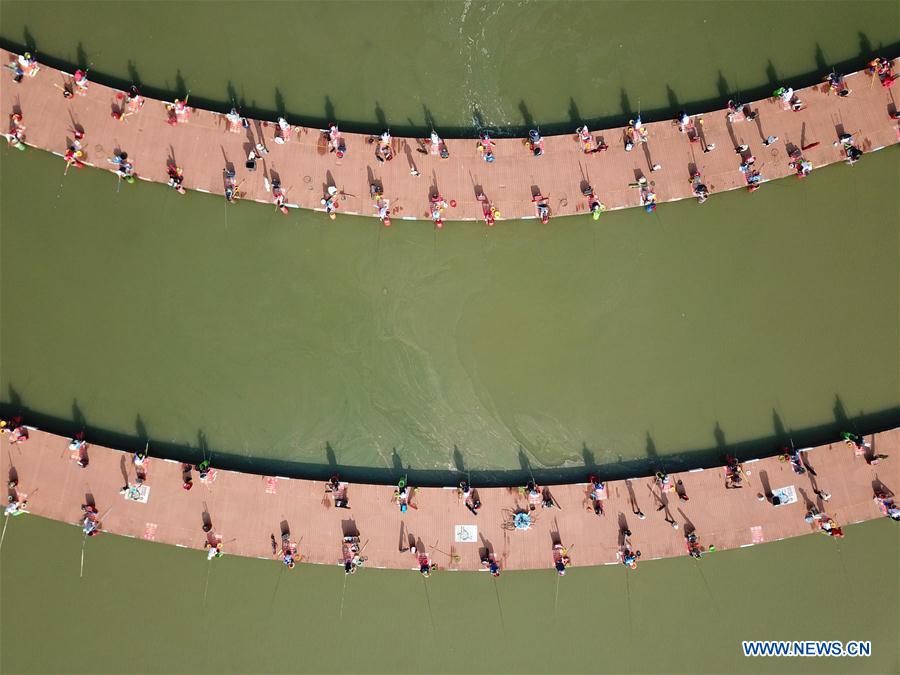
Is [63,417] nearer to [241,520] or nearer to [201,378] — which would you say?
[201,378]

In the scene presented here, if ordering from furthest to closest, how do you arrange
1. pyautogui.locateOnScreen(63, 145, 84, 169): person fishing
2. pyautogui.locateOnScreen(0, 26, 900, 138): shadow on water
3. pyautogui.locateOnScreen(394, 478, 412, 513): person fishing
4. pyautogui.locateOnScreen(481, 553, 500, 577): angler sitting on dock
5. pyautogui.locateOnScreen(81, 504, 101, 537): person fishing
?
pyautogui.locateOnScreen(0, 26, 900, 138): shadow on water < pyautogui.locateOnScreen(63, 145, 84, 169): person fishing < pyautogui.locateOnScreen(394, 478, 412, 513): person fishing < pyautogui.locateOnScreen(481, 553, 500, 577): angler sitting on dock < pyautogui.locateOnScreen(81, 504, 101, 537): person fishing

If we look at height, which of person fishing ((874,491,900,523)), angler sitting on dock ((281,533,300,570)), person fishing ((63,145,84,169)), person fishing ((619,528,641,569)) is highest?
person fishing ((63,145,84,169))

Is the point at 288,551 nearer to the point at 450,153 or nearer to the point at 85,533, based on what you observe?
the point at 85,533

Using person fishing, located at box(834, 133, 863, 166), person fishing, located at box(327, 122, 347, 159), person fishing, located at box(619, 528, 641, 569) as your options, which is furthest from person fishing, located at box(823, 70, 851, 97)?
person fishing, located at box(327, 122, 347, 159)

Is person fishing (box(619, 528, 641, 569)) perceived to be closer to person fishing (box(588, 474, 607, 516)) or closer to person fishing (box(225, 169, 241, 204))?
person fishing (box(588, 474, 607, 516))

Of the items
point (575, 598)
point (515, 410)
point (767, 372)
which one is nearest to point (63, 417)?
point (515, 410)

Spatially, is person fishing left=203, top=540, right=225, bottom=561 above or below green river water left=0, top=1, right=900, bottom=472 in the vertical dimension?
below

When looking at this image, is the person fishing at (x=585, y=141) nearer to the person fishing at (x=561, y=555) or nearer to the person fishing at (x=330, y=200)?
the person fishing at (x=330, y=200)

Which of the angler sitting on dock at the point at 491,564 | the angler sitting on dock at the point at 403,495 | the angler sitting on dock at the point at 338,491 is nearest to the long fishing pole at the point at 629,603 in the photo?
the angler sitting on dock at the point at 491,564

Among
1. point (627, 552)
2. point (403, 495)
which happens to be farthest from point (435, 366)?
point (627, 552)
